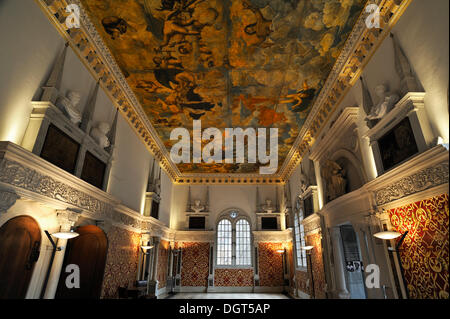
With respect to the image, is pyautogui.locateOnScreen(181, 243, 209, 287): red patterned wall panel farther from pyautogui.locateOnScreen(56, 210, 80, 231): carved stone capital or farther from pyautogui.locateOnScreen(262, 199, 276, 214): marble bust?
pyautogui.locateOnScreen(56, 210, 80, 231): carved stone capital

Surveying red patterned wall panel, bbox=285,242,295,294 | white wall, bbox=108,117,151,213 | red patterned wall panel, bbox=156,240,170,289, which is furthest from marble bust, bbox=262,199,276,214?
white wall, bbox=108,117,151,213

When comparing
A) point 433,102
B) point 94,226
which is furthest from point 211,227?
point 433,102

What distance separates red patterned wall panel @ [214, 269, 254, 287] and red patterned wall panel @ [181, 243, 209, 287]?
710 millimetres

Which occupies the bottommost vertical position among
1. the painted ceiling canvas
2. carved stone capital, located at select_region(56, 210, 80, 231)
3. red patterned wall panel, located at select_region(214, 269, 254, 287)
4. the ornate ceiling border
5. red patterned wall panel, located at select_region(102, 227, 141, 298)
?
red patterned wall panel, located at select_region(214, 269, 254, 287)

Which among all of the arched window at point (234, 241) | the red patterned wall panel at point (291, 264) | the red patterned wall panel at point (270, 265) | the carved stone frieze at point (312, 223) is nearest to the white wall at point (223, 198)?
the arched window at point (234, 241)

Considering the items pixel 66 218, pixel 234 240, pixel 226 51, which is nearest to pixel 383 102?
pixel 226 51

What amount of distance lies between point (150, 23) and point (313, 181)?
7.75m

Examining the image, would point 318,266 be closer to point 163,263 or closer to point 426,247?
point 426,247

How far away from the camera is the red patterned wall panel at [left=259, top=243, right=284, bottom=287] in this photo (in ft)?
48.6

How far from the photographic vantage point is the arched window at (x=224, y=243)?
50.7 feet

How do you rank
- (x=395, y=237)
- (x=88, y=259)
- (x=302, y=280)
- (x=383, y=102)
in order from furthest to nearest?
(x=302, y=280) < (x=88, y=259) < (x=383, y=102) < (x=395, y=237)

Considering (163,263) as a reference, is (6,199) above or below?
above

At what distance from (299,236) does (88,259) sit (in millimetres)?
9643

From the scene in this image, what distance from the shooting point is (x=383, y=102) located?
16.7 ft
